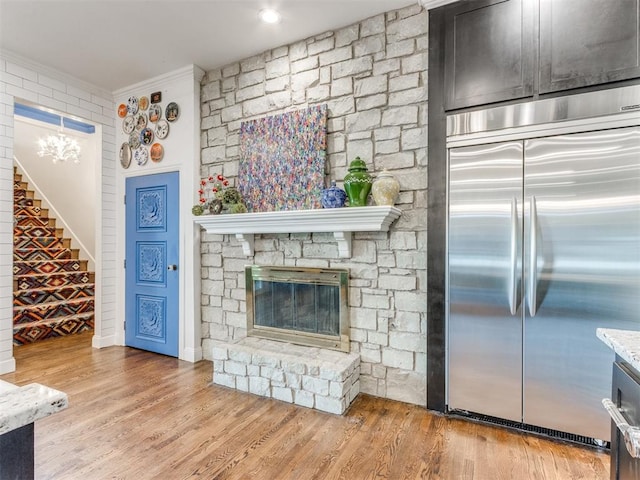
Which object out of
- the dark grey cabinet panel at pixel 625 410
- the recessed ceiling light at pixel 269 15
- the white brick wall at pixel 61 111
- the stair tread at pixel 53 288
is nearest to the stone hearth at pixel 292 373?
the dark grey cabinet panel at pixel 625 410

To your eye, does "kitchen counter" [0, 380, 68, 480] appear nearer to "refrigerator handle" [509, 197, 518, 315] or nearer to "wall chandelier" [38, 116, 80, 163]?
"refrigerator handle" [509, 197, 518, 315]

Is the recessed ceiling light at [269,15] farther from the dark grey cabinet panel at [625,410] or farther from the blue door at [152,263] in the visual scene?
the dark grey cabinet panel at [625,410]

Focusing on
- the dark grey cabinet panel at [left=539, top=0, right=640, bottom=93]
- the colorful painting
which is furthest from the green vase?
the dark grey cabinet panel at [left=539, top=0, right=640, bottom=93]

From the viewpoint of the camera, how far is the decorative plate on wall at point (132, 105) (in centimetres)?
388

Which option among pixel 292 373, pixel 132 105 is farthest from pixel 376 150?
pixel 132 105

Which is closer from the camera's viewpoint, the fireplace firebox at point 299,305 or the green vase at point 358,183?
the green vase at point 358,183

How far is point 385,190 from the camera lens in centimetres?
246

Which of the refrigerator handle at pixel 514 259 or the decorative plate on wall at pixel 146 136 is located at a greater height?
the decorative plate on wall at pixel 146 136

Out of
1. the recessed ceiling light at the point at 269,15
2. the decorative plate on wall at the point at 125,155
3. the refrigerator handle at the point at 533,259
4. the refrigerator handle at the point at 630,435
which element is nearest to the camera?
the refrigerator handle at the point at 630,435

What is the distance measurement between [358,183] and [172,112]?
233 centimetres

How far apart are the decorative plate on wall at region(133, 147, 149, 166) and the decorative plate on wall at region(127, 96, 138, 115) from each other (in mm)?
444

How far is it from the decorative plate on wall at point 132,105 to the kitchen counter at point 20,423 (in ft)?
12.9

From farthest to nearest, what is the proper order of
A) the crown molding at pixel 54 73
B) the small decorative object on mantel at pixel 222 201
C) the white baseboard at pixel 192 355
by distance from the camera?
1. the white baseboard at pixel 192 355
2. the crown molding at pixel 54 73
3. the small decorative object on mantel at pixel 222 201

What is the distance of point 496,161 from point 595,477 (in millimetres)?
1789
